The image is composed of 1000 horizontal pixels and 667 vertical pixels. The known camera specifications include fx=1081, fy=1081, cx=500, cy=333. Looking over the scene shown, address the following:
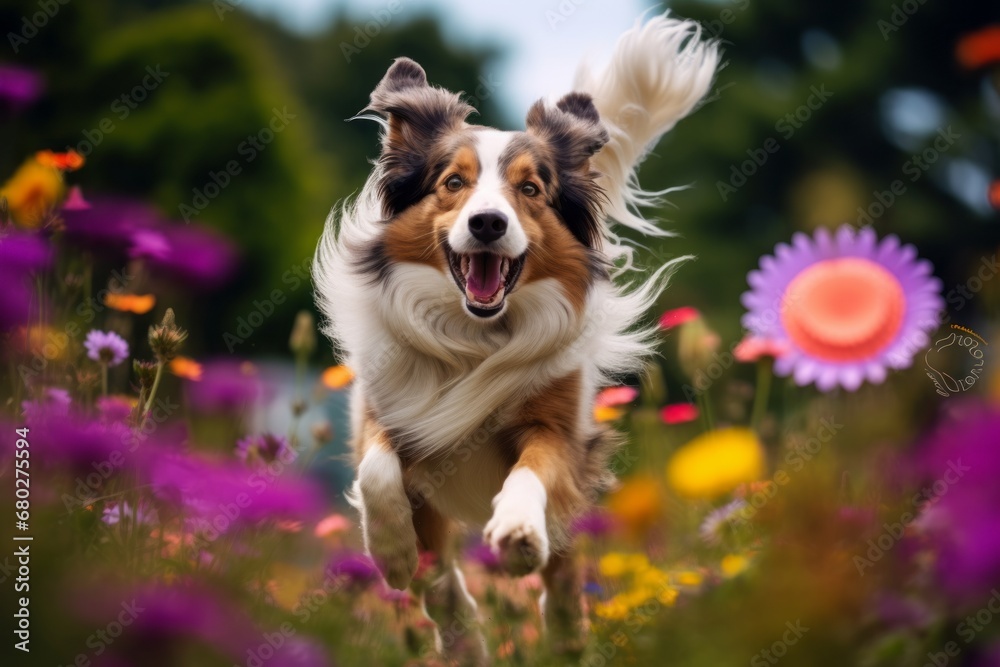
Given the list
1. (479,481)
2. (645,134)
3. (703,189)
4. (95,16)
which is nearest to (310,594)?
(479,481)

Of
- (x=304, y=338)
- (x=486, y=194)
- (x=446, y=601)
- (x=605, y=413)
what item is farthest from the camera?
(x=605, y=413)

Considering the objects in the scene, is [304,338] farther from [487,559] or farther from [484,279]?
[487,559]

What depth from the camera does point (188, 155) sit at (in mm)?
12133

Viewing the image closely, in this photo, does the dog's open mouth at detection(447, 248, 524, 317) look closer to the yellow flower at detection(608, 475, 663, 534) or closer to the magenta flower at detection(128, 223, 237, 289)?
the magenta flower at detection(128, 223, 237, 289)

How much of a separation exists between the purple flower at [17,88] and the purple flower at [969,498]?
2989mm

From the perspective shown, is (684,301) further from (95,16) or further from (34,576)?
(34,576)

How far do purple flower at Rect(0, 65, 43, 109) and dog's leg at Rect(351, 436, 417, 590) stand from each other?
63.7 inches

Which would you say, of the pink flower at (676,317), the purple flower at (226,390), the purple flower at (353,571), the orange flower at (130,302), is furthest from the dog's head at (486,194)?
the purple flower at (353,571)

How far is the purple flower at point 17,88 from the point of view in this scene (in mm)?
3387

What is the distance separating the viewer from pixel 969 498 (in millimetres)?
1280

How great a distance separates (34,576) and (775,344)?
3.23m

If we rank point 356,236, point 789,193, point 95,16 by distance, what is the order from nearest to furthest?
point 356,236 → point 95,16 → point 789,193

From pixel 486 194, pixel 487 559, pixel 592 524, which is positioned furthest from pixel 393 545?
pixel 486 194

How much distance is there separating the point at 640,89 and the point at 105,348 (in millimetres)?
2892
